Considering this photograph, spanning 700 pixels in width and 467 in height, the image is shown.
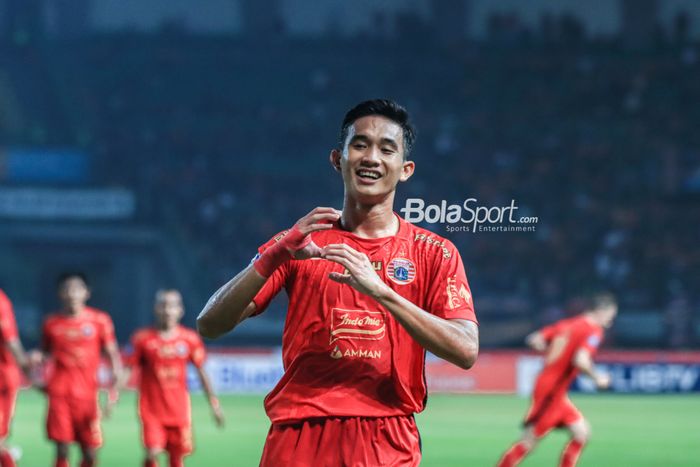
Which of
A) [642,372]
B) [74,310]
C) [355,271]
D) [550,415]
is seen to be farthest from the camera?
[642,372]

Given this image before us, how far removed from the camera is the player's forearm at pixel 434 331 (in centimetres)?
319

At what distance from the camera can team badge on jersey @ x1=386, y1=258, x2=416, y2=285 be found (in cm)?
350

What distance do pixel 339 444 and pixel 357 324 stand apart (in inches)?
14.3

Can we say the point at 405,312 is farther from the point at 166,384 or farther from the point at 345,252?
the point at 166,384

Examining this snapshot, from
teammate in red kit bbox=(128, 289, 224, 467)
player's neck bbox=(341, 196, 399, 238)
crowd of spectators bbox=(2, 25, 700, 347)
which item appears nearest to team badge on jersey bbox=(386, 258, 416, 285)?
player's neck bbox=(341, 196, 399, 238)

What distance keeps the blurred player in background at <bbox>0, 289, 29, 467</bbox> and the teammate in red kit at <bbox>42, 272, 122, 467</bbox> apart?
0.32 metres

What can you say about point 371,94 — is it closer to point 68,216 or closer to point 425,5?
point 425,5

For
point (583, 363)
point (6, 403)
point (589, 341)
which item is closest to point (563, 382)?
point (583, 363)

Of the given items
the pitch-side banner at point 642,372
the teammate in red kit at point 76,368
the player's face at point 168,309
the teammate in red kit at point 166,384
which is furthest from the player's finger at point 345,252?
the pitch-side banner at point 642,372

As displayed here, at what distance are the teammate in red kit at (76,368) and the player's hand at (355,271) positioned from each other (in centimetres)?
670

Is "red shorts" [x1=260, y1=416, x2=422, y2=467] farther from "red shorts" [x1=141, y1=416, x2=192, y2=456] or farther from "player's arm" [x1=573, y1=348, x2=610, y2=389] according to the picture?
"player's arm" [x1=573, y1=348, x2=610, y2=389]

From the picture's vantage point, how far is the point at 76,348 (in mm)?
9781

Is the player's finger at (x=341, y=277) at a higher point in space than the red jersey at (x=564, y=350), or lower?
lower

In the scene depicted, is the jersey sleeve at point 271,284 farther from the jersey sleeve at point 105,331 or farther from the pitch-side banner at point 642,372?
the pitch-side banner at point 642,372
